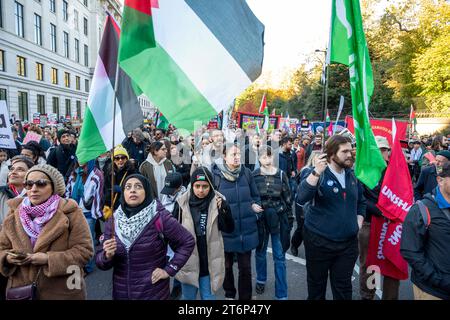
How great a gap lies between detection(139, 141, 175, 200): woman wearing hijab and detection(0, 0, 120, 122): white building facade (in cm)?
2343

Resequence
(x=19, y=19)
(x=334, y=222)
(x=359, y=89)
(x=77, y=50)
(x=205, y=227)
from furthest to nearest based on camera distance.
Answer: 1. (x=77, y=50)
2. (x=19, y=19)
3. (x=205, y=227)
4. (x=334, y=222)
5. (x=359, y=89)

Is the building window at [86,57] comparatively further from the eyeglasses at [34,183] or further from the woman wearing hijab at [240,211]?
the eyeglasses at [34,183]

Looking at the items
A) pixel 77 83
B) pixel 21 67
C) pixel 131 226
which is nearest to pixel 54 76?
pixel 77 83

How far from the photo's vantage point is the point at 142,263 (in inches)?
108

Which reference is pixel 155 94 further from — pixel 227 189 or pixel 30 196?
pixel 227 189

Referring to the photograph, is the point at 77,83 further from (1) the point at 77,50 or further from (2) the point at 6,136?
(2) the point at 6,136

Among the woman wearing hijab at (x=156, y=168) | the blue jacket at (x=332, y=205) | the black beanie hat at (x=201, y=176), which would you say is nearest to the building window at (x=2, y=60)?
the woman wearing hijab at (x=156, y=168)

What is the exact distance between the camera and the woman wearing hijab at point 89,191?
4.84 m

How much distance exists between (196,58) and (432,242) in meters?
2.37

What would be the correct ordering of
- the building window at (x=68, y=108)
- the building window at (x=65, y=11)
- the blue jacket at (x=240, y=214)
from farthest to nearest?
the building window at (x=68, y=108) < the building window at (x=65, y=11) < the blue jacket at (x=240, y=214)

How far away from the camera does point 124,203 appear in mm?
2824

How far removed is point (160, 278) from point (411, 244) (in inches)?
79.5

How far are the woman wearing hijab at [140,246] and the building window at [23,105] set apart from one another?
122 feet
